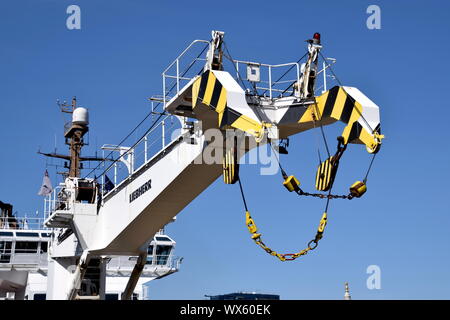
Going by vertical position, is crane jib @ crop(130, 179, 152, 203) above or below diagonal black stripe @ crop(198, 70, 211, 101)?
below

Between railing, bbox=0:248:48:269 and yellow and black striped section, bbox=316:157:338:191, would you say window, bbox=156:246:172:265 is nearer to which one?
railing, bbox=0:248:48:269

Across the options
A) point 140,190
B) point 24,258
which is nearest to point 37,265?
point 24,258

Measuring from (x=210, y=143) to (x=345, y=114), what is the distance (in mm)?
3705

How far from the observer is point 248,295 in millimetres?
90250

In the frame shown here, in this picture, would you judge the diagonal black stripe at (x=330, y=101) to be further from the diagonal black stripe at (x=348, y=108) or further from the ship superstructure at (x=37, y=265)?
the ship superstructure at (x=37, y=265)

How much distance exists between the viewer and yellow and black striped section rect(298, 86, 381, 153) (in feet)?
48.3

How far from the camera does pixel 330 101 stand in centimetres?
1574

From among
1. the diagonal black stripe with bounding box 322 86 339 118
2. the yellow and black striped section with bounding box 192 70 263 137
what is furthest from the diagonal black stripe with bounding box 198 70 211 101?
the diagonal black stripe with bounding box 322 86 339 118

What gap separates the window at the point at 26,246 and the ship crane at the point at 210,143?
1467cm

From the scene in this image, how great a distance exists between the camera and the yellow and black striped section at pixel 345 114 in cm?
1472

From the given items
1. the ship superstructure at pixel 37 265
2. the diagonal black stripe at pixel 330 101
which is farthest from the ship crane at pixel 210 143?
the ship superstructure at pixel 37 265

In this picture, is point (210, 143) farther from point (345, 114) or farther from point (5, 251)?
point (5, 251)
